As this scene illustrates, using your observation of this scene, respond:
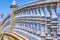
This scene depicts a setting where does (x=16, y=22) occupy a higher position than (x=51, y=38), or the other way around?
(x=16, y=22)

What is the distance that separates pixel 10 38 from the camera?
14.1ft

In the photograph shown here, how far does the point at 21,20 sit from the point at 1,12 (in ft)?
9.43

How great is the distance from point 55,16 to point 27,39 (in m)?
1.25

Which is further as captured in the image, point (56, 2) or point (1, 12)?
point (1, 12)

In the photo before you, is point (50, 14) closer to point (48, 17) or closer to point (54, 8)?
point (48, 17)

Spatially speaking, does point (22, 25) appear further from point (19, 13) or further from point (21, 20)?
point (19, 13)

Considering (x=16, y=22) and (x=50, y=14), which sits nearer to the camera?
(x=50, y=14)

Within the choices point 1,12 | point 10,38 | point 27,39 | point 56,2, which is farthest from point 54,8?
point 1,12

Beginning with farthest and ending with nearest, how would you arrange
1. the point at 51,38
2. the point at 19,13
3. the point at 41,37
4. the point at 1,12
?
1. the point at 1,12
2. the point at 19,13
3. the point at 41,37
4. the point at 51,38

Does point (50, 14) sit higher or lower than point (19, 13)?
lower

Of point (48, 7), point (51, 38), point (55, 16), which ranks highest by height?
point (48, 7)

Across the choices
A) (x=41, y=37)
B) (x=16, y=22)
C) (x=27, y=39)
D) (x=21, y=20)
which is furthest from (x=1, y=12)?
(x=41, y=37)

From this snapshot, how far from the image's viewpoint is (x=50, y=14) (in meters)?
2.61

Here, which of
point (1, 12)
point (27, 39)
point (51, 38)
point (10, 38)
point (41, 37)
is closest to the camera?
point (51, 38)
